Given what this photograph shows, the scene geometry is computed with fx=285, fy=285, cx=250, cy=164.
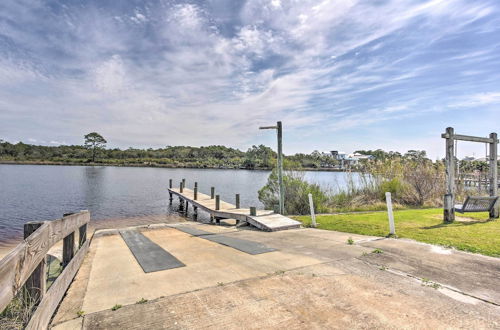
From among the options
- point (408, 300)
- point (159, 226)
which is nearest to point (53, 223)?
point (408, 300)

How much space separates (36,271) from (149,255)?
3.12 metres

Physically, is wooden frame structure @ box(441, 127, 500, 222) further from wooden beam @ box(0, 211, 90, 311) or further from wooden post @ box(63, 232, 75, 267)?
wooden beam @ box(0, 211, 90, 311)

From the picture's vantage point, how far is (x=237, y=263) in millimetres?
5020

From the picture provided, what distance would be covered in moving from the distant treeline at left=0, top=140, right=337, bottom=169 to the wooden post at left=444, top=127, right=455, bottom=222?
75.7 metres

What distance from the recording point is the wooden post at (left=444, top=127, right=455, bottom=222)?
28.0 ft

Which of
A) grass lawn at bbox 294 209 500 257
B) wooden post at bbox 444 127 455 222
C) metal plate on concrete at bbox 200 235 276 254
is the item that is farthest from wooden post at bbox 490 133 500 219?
metal plate on concrete at bbox 200 235 276 254

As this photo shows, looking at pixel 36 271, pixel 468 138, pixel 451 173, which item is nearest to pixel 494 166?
pixel 468 138

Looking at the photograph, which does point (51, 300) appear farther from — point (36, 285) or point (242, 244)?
point (242, 244)

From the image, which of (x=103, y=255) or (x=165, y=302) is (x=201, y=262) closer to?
(x=165, y=302)

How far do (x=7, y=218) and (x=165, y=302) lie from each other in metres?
17.8

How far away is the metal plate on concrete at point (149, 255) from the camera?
4.94 meters

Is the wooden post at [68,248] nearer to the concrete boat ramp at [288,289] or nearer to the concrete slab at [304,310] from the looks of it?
the concrete boat ramp at [288,289]

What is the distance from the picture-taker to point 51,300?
2.97m

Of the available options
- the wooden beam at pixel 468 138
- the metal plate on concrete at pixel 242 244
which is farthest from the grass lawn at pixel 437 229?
the metal plate on concrete at pixel 242 244
